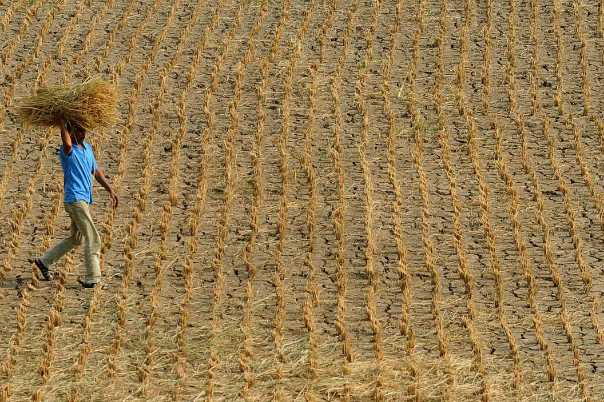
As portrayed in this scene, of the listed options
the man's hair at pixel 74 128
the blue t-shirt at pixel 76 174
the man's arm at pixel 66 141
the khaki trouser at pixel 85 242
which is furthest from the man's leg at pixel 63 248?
the man's hair at pixel 74 128

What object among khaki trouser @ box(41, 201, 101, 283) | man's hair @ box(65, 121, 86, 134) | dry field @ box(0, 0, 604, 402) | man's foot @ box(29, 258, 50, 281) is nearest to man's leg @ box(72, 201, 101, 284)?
khaki trouser @ box(41, 201, 101, 283)

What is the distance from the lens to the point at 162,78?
11.6m

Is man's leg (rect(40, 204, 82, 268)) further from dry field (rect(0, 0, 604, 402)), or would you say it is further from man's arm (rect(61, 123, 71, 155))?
man's arm (rect(61, 123, 71, 155))

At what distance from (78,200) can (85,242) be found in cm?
27

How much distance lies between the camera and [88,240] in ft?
26.2

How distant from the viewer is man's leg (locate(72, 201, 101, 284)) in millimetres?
7941

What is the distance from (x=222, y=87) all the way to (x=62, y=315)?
13.2ft

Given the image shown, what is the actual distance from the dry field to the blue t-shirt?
0.63 meters

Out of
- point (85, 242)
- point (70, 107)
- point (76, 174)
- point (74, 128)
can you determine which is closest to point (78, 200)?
point (76, 174)

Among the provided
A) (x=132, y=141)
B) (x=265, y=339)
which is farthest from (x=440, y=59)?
(x=265, y=339)

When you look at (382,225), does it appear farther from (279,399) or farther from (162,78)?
(162,78)

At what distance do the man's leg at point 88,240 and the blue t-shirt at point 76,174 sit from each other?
0.05m

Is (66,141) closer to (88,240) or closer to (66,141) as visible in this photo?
(66,141)

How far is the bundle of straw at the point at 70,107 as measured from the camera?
26.3 ft
